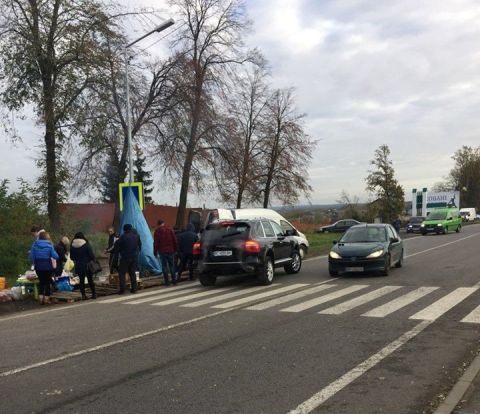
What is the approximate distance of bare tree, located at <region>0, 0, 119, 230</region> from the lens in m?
19.7

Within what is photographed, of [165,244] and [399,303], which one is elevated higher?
[165,244]

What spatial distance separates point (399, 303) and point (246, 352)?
4.70 meters

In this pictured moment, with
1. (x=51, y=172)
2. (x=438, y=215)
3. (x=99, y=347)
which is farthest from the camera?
(x=438, y=215)

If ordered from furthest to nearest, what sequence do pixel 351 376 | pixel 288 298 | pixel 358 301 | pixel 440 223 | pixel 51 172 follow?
pixel 440 223, pixel 51 172, pixel 288 298, pixel 358 301, pixel 351 376

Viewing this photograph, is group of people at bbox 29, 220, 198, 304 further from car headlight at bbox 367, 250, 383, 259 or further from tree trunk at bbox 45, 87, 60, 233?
tree trunk at bbox 45, 87, 60, 233

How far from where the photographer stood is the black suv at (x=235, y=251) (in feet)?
45.7

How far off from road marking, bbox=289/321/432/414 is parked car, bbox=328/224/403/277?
6.48 m

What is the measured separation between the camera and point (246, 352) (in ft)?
23.2

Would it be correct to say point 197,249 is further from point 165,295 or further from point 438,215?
point 438,215

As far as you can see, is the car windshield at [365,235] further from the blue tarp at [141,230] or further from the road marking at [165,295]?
the blue tarp at [141,230]

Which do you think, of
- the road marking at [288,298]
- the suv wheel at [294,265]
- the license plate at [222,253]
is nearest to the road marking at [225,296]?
the license plate at [222,253]

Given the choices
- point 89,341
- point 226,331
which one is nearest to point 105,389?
point 89,341

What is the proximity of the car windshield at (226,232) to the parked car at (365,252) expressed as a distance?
9.18 feet

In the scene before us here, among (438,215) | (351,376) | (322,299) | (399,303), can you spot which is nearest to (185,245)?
(322,299)
